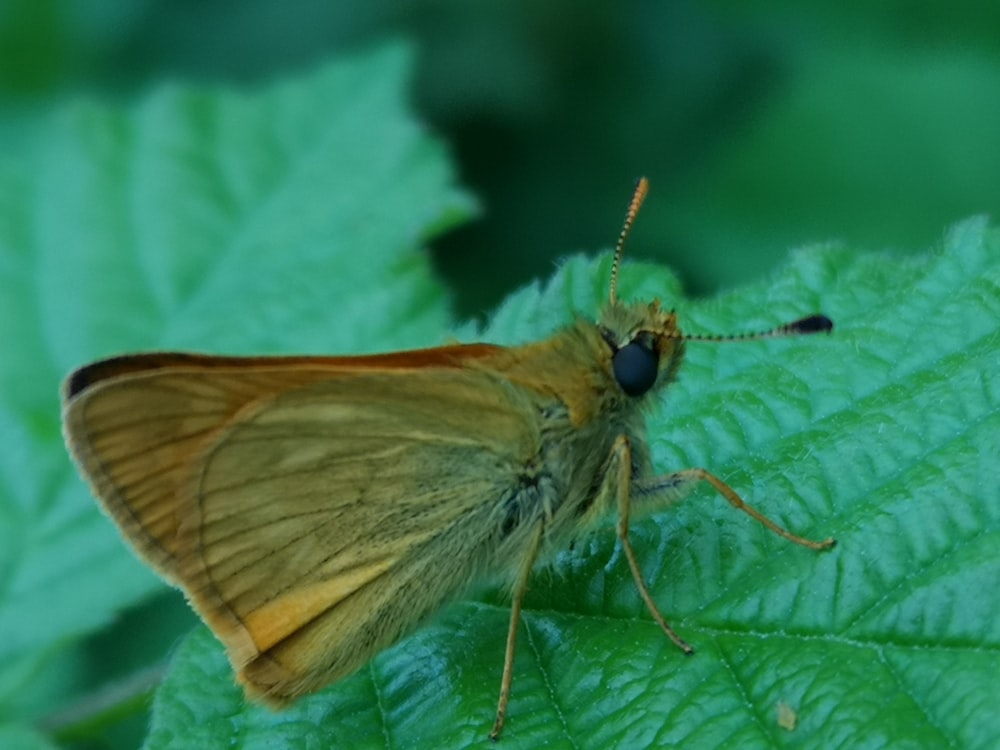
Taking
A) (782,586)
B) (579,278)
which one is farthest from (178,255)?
(782,586)

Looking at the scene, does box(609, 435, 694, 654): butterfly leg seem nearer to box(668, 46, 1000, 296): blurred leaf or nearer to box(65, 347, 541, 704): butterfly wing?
box(65, 347, 541, 704): butterfly wing

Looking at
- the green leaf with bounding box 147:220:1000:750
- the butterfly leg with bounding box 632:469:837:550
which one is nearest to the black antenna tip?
the green leaf with bounding box 147:220:1000:750

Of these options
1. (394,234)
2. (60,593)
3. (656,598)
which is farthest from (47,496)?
(656,598)

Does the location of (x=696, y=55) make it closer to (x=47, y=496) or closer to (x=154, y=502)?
(x=47, y=496)

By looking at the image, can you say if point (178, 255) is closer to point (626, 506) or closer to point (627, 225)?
point (627, 225)

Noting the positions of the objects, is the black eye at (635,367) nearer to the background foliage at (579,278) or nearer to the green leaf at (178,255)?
the background foliage at (579,278)

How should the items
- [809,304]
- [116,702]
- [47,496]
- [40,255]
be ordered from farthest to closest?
[40,255] → [47,496] → [116,702] → [809,304]
